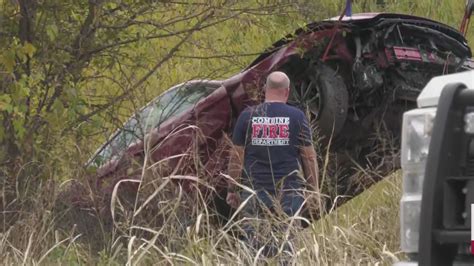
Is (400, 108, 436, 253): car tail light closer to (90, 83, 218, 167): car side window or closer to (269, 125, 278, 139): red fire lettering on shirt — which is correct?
(269, 125, 278, 139): red fire lettering on shirt

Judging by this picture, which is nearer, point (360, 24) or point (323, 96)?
point (323, 96)

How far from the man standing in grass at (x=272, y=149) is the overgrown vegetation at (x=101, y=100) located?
1.33 feet

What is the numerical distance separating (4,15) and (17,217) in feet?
5.09

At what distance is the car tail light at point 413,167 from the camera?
156 inches

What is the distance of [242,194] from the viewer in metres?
7.37

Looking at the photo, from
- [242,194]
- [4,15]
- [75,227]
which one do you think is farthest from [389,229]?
[4,15]

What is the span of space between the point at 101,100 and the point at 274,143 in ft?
6.45

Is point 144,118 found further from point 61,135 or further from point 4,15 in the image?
point 4,15

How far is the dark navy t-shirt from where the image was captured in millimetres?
7262

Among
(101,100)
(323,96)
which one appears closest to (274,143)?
(323,96)

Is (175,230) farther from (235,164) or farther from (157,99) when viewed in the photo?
(157,99)

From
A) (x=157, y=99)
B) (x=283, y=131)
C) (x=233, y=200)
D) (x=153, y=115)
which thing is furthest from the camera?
(x=153, y=115)

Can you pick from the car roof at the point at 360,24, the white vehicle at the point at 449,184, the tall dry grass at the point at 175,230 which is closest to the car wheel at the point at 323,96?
the car roof at the point at 360,24

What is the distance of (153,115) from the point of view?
8672 millimetres
